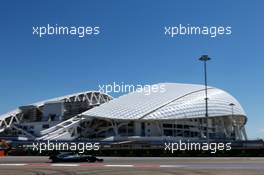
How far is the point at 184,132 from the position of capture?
119000mm

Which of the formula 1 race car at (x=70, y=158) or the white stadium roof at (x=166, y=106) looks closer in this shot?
the formula 1 race car at (x=70, y=158)

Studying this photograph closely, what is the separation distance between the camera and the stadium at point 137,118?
115m

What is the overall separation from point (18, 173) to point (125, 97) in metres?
104

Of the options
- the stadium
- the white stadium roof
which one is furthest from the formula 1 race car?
the white stadium roof

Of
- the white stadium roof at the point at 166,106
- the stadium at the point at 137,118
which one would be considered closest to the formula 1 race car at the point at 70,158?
the stadium at the point at 137,118

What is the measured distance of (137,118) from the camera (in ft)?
368

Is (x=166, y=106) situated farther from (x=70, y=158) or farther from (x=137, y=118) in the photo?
(x=70, y=158)

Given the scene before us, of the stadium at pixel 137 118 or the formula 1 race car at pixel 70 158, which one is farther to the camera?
the stadium at pixel 137 118

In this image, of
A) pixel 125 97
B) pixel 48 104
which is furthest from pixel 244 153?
pixel 48 104

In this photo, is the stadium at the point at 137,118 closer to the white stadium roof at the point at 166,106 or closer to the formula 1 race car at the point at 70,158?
the white stadium roof at the point at 166,106

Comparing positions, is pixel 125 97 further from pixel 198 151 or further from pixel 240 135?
pixel 198 151

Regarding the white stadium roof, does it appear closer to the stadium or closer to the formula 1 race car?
the stadium

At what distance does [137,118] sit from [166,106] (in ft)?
29.5

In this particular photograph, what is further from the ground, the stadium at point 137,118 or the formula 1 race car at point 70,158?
the stadium at point 137,118
